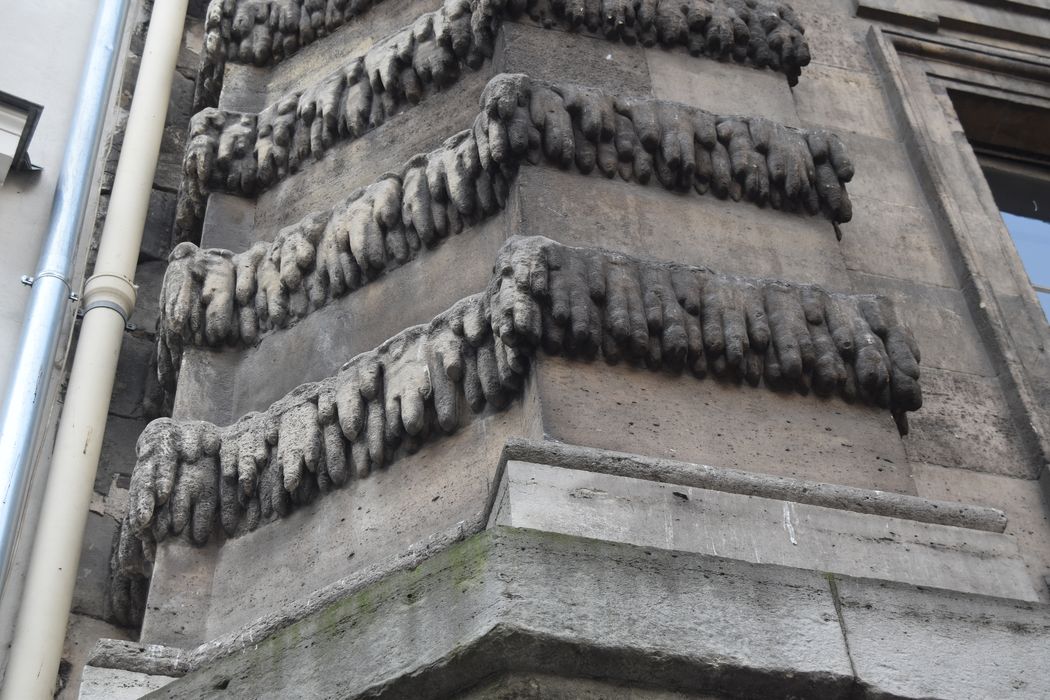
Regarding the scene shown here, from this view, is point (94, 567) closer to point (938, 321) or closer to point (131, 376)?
point (131, 376)

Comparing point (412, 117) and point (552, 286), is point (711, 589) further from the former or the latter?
point (412, 117)

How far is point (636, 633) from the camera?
369 centimetres

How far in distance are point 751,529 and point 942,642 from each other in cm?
58

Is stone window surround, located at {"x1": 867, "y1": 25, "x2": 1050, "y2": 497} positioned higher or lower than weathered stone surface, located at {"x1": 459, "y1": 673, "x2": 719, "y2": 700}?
higher

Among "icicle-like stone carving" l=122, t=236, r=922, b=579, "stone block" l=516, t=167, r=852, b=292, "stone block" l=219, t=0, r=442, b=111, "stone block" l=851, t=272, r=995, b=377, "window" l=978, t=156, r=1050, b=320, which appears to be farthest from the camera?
"window" l=978, t=156, r=1050, b=320

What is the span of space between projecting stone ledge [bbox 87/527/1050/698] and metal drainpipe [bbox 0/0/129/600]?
6.56 feet

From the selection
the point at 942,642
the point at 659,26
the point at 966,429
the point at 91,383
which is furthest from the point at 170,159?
the point at 942,642

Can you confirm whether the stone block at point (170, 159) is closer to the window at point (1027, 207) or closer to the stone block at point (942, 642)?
the window at point (1027, 207)

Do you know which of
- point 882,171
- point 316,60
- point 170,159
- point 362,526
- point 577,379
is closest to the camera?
point 577,379

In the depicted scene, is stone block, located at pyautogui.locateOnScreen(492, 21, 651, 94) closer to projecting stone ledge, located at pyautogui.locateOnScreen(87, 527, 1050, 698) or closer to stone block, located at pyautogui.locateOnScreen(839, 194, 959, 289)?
stone block, located at pyautogui.locateOnScreen(839, 194, 959, 289)

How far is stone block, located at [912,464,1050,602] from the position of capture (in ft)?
17.3

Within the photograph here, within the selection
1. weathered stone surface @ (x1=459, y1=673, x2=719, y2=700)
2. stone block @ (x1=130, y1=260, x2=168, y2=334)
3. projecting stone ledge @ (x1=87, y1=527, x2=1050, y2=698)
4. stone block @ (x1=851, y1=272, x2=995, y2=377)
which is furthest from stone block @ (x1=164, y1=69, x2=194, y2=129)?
weathered stone surface @ (x1=459, y1=673, x2=719, y2=700)

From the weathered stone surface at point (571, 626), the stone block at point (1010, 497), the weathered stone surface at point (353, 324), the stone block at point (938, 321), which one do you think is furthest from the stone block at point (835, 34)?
the weathered stone surface at point (571, 626)

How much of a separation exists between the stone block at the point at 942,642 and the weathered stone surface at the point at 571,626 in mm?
74
